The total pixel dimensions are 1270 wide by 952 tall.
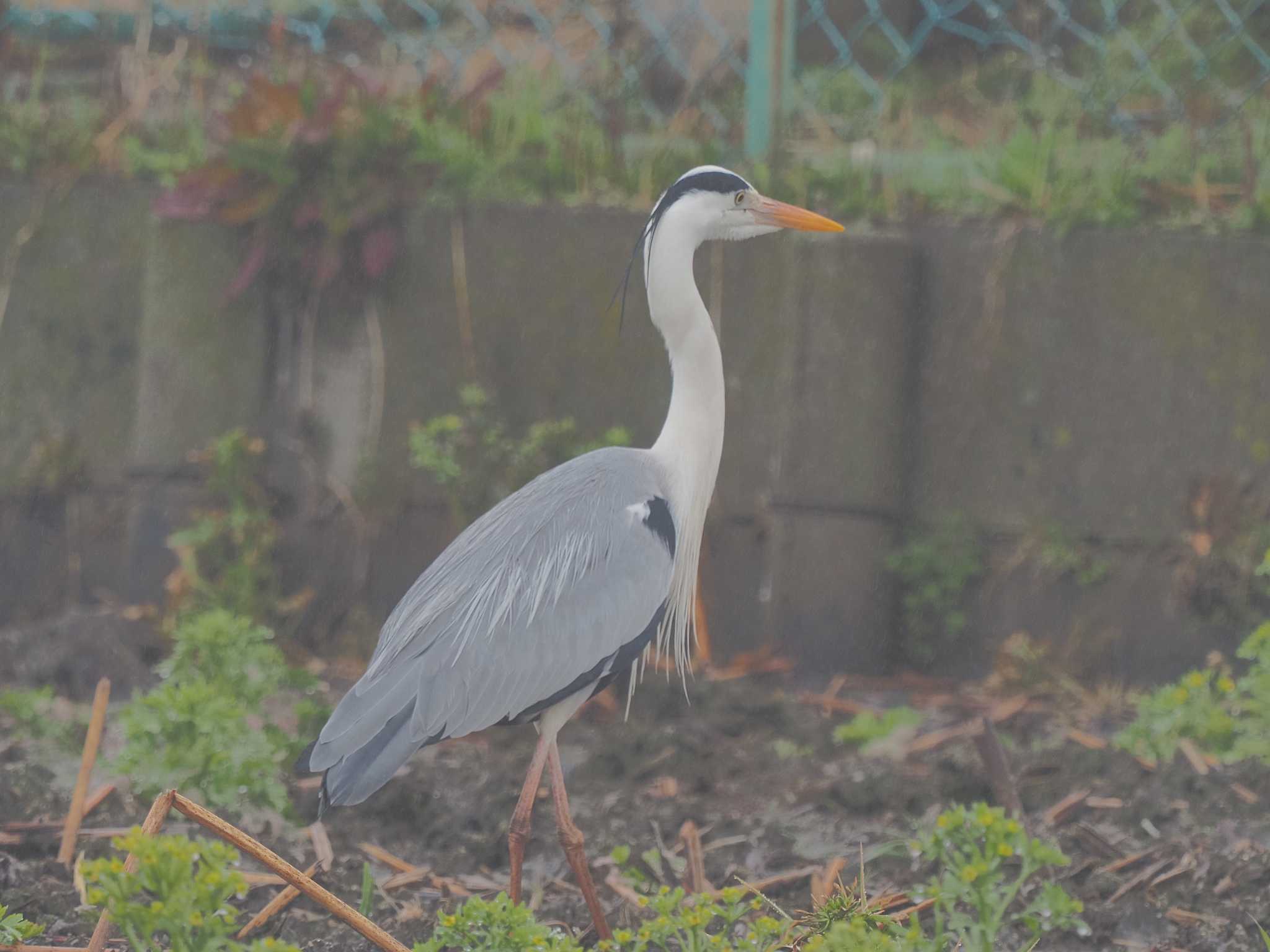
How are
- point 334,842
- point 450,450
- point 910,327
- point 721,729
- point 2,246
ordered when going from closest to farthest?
point 334,842
point 721,729
point 450,450
point 910,327
point 2,246

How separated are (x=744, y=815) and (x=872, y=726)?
65cm

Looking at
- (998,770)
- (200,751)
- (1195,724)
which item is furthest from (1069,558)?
(200,751)

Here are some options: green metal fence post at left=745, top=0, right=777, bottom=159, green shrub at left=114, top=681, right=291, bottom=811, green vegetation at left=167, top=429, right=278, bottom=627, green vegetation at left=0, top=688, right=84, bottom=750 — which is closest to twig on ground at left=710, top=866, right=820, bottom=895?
green shrub at left=114, top=681, right=291, bottom=811

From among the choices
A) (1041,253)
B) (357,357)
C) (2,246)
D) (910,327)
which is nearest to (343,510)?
(357,357)

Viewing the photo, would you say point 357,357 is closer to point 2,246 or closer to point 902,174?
point 2,246

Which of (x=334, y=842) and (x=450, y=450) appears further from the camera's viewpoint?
(x=450, y=450)

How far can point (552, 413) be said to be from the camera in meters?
4.95

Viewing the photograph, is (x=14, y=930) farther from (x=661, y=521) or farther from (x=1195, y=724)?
(x=1195, y=724)

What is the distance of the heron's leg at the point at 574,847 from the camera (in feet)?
10.2

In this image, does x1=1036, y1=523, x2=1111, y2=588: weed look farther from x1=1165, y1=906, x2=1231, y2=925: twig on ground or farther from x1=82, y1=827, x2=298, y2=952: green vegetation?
x1=82, y1=827, x2=298, y2=952: green vegetation

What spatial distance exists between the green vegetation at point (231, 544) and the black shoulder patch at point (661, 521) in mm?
1858

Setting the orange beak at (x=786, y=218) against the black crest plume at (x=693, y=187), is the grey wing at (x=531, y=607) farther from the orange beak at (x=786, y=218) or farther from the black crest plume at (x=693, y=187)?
the orange beak at (x=786, y=218)

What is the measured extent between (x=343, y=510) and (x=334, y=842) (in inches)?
65.5

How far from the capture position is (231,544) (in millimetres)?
4953
